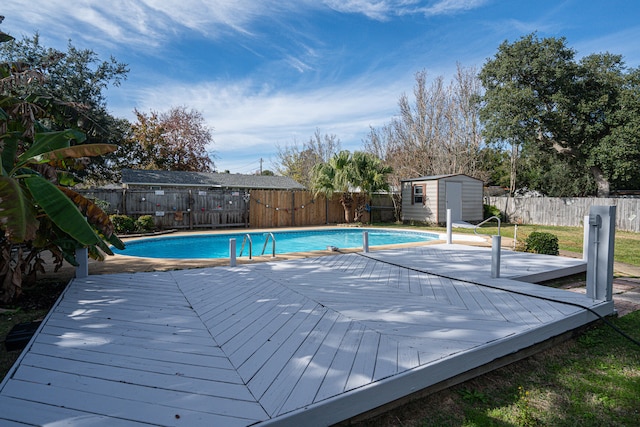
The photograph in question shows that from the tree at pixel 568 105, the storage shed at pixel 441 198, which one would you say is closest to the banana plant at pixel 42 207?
the storage shed at pixel 441 198

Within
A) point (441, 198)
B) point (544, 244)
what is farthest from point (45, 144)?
point (441, 198)

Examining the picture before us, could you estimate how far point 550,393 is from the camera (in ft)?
8.05

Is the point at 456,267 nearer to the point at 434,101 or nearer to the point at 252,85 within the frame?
the point at 252,85

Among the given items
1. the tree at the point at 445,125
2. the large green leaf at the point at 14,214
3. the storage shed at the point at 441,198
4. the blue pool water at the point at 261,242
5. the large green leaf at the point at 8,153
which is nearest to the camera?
the large green leaf at the point at 14,214

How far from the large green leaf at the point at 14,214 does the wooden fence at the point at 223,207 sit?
10911 millimetres

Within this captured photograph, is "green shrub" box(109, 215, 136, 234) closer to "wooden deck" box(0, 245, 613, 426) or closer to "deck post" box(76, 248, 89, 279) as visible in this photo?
"deck post" box(76, 248, 89, 279)

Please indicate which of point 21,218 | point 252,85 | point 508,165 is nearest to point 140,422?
point 21,218

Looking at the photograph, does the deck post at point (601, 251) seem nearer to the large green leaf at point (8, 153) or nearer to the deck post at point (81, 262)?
the large green leaf at point (8, 153)

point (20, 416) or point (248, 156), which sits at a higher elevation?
point (248, 156)

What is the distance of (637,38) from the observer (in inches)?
652

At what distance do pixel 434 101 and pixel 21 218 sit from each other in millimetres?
25155

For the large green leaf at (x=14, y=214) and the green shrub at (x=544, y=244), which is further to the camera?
the green shrub at (x=544, y=244)

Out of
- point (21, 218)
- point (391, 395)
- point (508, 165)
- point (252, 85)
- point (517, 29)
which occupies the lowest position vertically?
point (391, 395)

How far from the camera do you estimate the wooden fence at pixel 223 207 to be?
13617 mm
